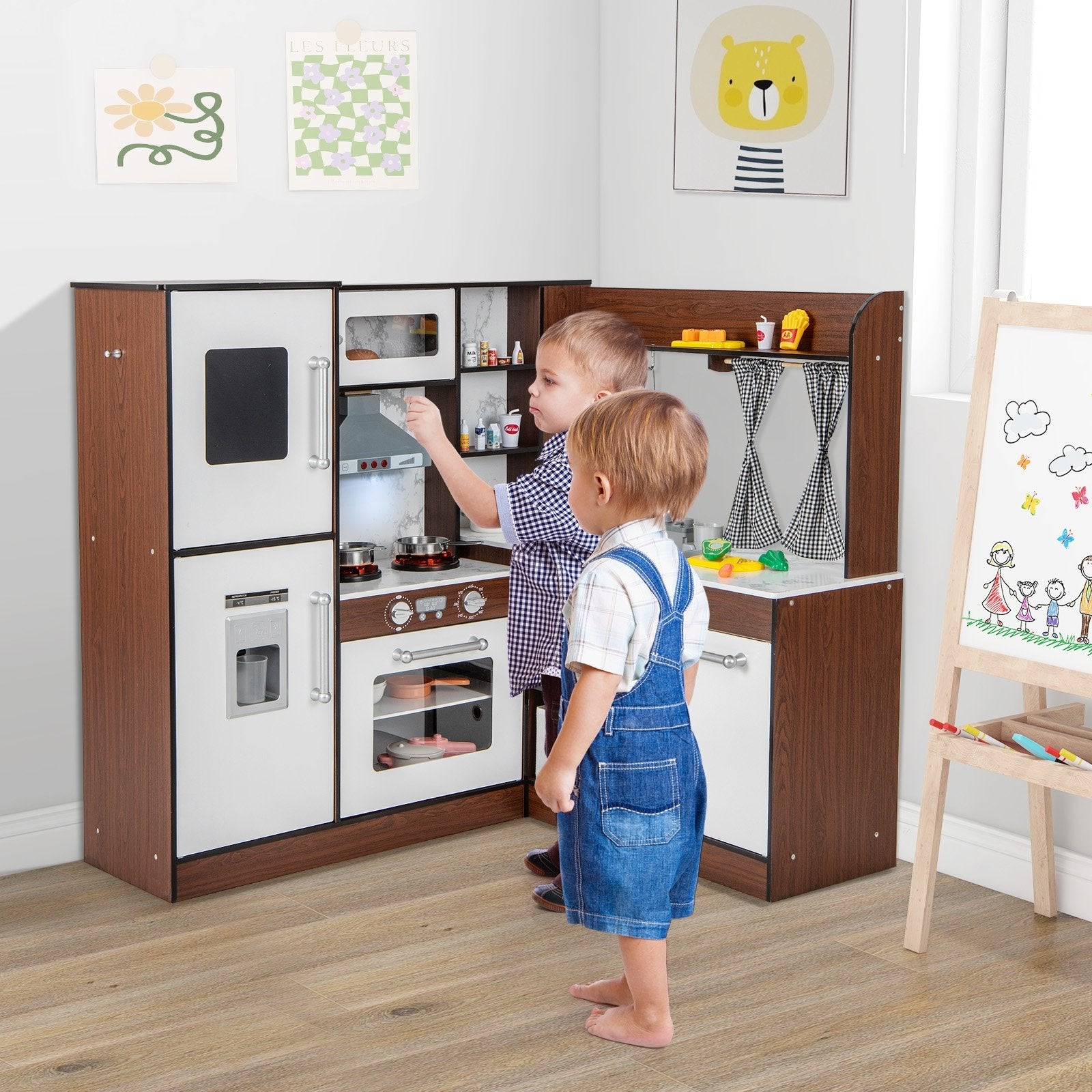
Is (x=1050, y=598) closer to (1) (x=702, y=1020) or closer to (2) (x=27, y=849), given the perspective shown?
(1) (x=702, y=1020)

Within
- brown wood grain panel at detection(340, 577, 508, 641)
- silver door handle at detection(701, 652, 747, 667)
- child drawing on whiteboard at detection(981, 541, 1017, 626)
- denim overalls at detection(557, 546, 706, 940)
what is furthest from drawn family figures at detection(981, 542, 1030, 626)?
brown wood grain panel at detection(340, 577, 508, 641)

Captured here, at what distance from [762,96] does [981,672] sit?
5.09 feet

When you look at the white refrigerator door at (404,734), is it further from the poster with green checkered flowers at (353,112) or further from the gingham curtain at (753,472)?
the poster with green checkered flowers at (353,112)

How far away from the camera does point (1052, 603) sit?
9.61 feet

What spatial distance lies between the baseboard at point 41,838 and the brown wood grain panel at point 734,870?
4.72 feet

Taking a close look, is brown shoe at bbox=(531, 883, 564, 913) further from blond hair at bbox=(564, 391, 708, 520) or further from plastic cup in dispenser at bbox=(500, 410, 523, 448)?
plastic cup in dispenser at bbox=(500, 410, 523, 448)

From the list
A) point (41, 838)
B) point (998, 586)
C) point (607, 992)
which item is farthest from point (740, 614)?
point (41, 838)

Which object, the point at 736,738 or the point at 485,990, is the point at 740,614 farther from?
the point at 485,990

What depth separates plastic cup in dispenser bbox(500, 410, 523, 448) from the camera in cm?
418

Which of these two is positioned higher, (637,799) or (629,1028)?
(637,799)

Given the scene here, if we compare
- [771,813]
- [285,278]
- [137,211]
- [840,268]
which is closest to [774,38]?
[840,268]

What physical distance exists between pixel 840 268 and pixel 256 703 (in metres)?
1.68

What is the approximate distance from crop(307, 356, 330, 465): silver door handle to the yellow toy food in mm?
1078

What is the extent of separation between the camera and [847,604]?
346 cm
